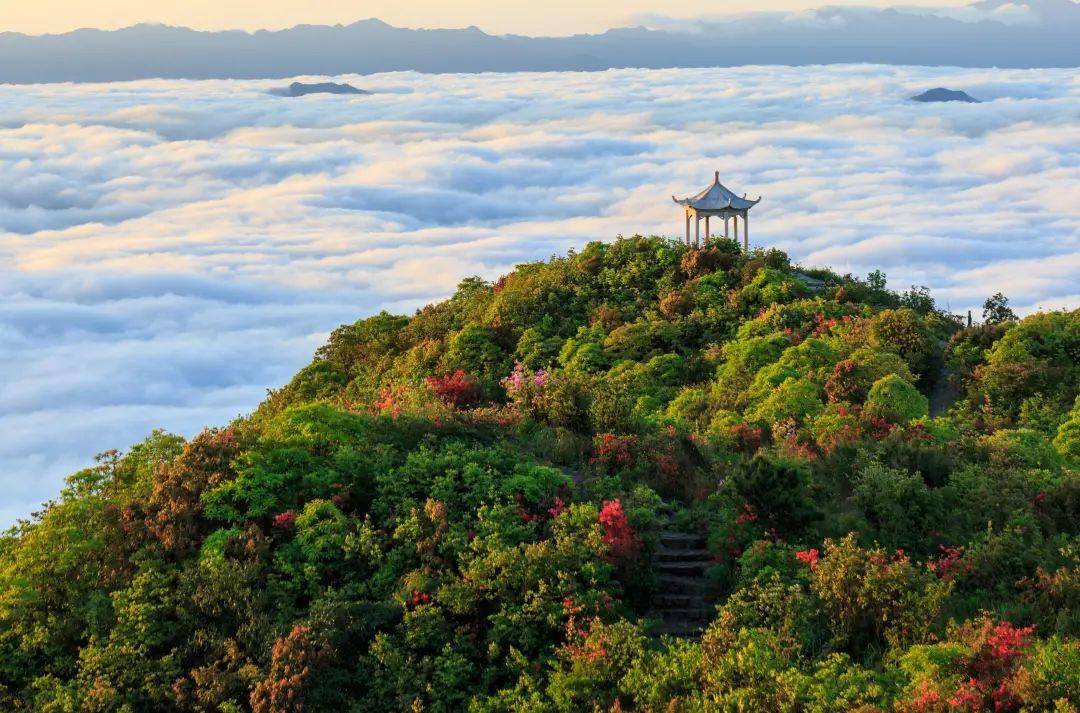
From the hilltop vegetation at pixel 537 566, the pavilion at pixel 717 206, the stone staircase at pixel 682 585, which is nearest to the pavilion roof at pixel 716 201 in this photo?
the pavilion at pixel 717 206

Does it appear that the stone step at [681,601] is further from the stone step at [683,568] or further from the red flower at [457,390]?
the red flower at [457,390]

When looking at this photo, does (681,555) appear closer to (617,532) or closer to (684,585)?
(684,585)

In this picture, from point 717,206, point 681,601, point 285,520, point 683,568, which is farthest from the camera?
point 717,206

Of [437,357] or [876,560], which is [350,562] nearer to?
[876,560]

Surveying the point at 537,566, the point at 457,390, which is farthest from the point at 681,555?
the point at 457,390

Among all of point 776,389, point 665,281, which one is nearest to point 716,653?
point 776,389

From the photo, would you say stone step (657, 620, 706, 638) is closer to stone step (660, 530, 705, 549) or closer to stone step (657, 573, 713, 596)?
stone step (657, 573, 713, 596)

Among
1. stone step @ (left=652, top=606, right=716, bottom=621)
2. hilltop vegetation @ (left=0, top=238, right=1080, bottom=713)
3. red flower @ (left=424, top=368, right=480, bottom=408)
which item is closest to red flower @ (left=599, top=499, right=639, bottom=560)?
hilltop vegetation @ (left=0, top=238, right=1080, bottom=713)
